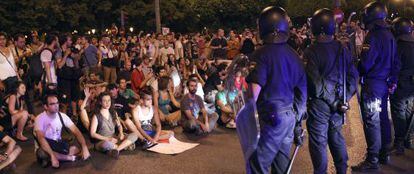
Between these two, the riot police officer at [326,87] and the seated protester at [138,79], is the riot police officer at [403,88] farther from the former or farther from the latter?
the seated protester at [138,79]

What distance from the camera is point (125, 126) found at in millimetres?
8602

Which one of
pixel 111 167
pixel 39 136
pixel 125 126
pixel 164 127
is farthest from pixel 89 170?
pixel 164 127

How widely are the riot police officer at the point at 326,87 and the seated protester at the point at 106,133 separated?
3.40 m

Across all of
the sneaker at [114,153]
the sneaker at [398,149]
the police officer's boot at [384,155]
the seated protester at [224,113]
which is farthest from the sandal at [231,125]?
the police officer's boot at [384,155]

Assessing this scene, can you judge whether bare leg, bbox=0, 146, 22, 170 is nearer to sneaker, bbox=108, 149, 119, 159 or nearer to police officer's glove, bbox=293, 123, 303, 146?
sneaker, bbox=108, 149, 119, 159

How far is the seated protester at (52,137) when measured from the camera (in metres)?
7.16

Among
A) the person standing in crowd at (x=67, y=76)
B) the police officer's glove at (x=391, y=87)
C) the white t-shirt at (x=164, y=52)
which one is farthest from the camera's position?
the white t-shirt at (x=164, y=52)

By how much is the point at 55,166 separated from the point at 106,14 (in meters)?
28.1

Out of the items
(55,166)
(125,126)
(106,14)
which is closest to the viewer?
(55,166)

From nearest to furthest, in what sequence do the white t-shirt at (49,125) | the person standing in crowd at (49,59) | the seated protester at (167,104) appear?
the white t-shirt at (49,125) < the person standing in crowd at (49,59) < the seated protester at (167,104)

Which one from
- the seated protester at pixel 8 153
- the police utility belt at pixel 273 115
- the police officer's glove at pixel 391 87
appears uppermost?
the police utility belt at pixel 273 115

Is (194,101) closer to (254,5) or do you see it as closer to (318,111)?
(318,111)

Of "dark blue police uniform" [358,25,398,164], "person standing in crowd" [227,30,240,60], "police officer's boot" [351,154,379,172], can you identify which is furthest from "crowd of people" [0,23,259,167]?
"person standing in crowd" [227,30,240,60]

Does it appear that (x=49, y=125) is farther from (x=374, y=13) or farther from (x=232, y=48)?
(x=232, y=48)
